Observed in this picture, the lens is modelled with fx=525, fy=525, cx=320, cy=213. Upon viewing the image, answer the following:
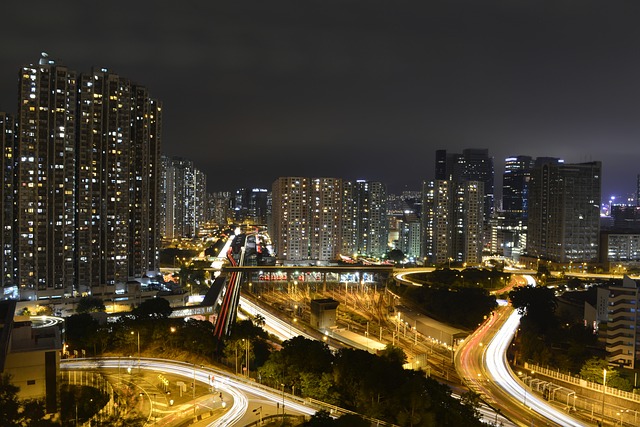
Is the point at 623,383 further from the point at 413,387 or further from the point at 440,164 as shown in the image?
the point at 440,164

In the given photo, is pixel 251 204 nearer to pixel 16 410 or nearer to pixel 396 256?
pixel 396 256

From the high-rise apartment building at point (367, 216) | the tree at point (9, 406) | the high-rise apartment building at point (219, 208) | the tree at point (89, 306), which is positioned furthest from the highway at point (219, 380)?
the high-rise apartment building at point (219, 208)

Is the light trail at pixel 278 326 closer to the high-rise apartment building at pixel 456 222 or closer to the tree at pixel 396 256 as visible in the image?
the tree at pixel 396 256

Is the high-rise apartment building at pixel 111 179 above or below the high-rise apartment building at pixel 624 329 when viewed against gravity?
above

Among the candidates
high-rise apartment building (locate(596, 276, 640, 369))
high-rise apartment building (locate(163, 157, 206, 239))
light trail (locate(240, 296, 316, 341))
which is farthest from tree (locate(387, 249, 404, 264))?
high-rise apartment building (locate(596, 276, 640, 369))

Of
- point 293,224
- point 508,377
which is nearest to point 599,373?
point 508,377

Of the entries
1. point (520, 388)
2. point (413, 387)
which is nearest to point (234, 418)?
point (413, 387)
